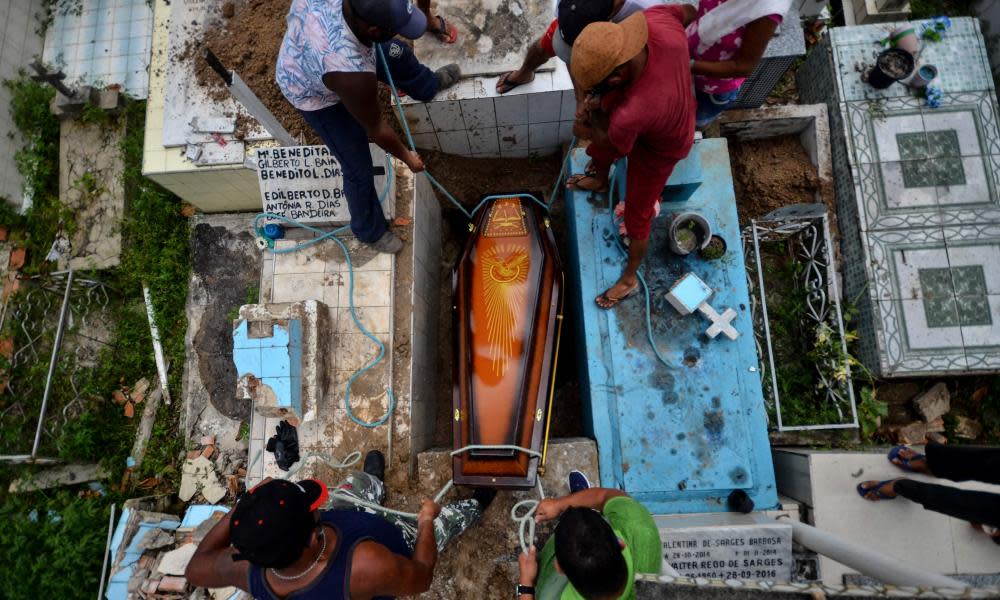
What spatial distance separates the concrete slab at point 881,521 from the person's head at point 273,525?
130 inches

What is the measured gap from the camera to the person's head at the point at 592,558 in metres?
1.88

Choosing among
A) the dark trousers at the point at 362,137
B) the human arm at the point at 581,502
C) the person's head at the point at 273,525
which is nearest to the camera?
the person's head at the point at 273,525

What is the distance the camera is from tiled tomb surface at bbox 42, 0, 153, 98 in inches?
198

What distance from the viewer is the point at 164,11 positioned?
464 cm

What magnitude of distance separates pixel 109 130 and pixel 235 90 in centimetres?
333

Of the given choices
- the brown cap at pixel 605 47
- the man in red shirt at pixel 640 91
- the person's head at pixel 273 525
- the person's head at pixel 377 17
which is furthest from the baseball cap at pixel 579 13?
the person's head at pixel 273 525

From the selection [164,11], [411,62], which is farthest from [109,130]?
[411,62]

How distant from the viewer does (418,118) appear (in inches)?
171

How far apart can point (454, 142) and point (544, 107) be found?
1.03m

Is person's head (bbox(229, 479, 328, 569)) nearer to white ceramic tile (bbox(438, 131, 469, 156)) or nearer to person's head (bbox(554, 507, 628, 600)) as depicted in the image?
person's head (bbox(554, 507, 628, 600))

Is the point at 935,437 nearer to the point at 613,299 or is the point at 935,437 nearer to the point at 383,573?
the point at 613,299

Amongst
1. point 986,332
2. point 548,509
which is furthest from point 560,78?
point 986,332

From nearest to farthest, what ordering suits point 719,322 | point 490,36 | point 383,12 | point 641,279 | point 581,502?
1. point 383,12
2. point 581,502
3. point 719,322
4. point 641,279
5. point 490,36

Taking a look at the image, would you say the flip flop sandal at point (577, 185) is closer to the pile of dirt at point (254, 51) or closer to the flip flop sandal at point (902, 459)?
the pile of dirt at point (254, 51)
